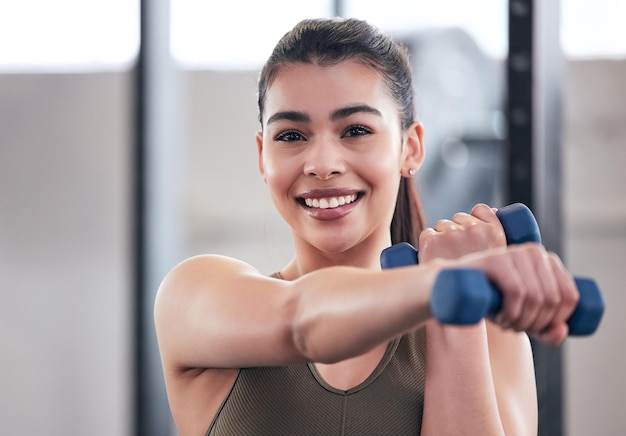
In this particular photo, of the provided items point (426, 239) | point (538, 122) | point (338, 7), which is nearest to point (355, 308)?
point (426, 239)

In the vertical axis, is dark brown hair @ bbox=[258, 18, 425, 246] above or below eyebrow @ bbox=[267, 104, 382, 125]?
above

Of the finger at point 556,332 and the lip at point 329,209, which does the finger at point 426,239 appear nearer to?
the lip at point 329,209

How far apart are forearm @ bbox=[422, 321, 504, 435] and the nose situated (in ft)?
0.90

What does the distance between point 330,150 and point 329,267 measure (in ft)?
0.76

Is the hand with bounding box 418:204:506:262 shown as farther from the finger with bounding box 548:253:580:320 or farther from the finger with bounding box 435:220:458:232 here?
the finger with bounding box 548:253:580:320

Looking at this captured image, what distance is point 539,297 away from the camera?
0.76 meters

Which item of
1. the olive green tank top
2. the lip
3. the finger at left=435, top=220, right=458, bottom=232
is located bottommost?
the olive green tank top

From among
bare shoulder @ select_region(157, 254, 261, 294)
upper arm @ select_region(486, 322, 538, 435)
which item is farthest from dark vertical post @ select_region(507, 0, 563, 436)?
bare shoulder @ select_region(157, 254, 261, 294)

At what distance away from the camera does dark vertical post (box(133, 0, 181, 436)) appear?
10.2ft

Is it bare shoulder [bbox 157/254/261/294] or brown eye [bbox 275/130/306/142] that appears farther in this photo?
brown eye [bbox 275/130/306/142]

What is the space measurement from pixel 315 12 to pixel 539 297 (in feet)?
8.97

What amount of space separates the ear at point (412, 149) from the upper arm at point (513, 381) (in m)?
0.29

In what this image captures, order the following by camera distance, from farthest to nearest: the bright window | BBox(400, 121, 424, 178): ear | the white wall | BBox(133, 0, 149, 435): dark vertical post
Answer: the bright window < BBox(133, 0, 149, 435): dark vertical post < the white wall < BBox(400, 121, 424, 178): ear

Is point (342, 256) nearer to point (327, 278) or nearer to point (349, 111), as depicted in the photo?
point (349, 111)
